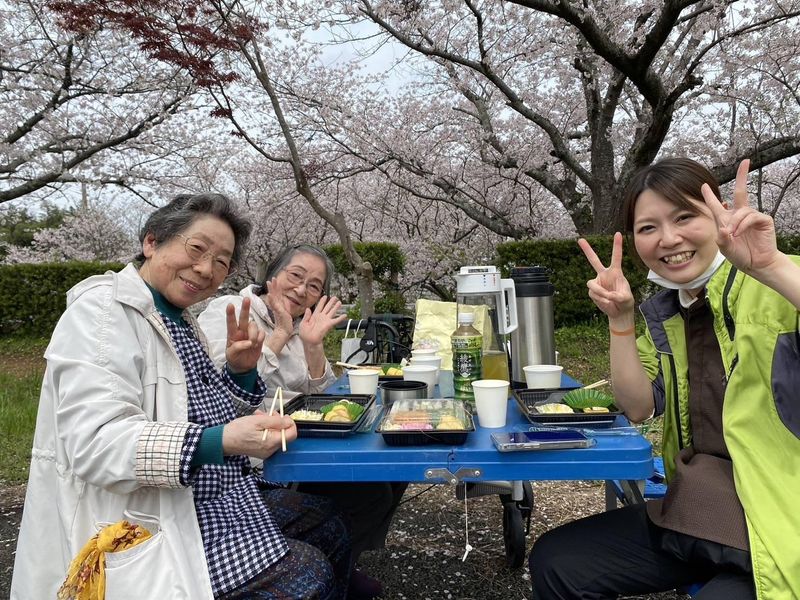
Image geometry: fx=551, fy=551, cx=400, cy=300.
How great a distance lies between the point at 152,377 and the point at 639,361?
1.60 metres

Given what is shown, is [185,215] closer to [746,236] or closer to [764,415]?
[746,236]

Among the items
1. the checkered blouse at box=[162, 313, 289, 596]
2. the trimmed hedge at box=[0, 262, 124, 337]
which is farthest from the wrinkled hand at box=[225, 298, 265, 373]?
the trimmed hedge at box=[0, 262, 124, 337]

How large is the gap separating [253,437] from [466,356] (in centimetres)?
89

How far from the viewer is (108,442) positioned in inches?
56.9

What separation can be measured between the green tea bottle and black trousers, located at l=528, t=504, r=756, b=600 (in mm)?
589

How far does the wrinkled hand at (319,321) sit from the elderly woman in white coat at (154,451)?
0.85 metres

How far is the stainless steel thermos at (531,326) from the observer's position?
2.64 metres

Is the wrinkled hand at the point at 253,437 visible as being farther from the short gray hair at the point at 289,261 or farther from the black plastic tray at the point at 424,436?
the short gray hair at the point at 289,261

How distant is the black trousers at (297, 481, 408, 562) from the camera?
2.51m

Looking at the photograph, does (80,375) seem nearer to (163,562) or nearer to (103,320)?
(103,320)

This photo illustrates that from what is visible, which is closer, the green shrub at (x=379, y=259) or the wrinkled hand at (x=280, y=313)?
the wrinkled hand at (x=280, y=313)

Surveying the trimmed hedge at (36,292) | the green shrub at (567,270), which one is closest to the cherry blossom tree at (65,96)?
the trimmed hedge at (36,292)

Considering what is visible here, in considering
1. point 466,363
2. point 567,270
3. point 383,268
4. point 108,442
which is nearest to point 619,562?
point 466,363

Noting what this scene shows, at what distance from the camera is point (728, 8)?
7.43 m
